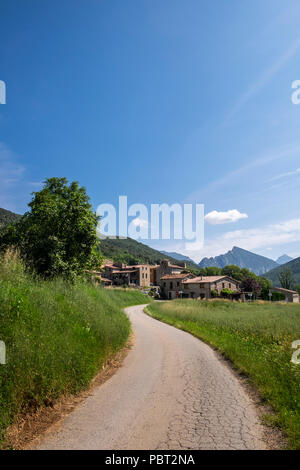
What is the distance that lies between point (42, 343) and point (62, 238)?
36.6 feet

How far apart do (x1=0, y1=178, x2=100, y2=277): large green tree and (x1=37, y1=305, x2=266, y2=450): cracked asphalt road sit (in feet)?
27.0

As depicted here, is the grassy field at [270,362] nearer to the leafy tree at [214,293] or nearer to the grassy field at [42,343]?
the grassy field at [42,343]

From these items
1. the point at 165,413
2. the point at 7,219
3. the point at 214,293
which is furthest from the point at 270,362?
the point at 214,293

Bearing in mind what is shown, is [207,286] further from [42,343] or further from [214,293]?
[42,343]

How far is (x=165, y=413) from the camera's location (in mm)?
5617

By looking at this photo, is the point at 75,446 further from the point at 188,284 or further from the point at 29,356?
the point at 188,284

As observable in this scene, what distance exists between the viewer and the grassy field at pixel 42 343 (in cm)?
516

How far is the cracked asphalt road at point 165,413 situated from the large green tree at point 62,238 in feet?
27.0

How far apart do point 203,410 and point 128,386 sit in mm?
2382

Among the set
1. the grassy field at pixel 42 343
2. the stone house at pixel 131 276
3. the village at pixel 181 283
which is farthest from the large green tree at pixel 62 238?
the stone house at pixel 131 276

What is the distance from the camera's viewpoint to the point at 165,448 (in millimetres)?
4242

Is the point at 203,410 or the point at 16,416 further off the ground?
the point at 16,416

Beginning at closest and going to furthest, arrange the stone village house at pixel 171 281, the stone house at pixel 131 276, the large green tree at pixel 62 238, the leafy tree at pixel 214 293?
the large green tree at pixel 62 238 < the leafy tree at pixel 214 293 < the stone village house at pixel 171 281 < the stone house at pixel 131 276
